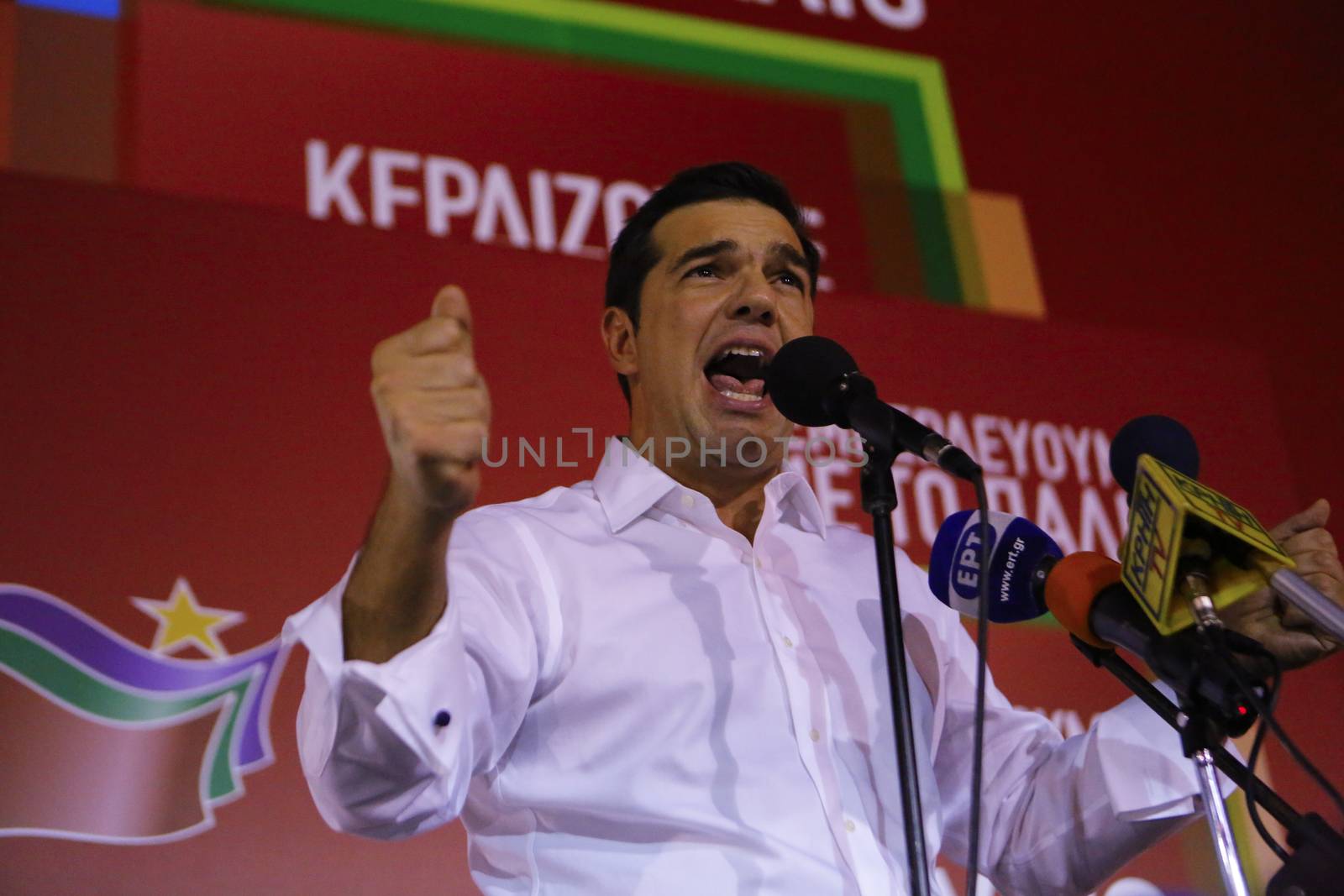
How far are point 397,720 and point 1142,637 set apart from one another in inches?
26.4

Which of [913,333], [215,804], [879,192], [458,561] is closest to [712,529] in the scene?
[458,561]

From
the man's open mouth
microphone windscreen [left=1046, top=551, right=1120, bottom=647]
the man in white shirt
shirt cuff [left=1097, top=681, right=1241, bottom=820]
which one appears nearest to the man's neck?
the man in white shirt

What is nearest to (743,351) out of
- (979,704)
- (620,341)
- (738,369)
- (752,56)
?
(738,369)

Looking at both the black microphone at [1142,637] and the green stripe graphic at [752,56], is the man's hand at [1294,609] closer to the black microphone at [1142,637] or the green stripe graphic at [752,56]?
the black microphone at [1142,637]

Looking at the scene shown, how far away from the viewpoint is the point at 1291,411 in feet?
10.5

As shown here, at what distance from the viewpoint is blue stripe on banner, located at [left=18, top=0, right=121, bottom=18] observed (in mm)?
2393

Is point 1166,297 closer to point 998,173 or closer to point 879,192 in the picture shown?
point 998,173

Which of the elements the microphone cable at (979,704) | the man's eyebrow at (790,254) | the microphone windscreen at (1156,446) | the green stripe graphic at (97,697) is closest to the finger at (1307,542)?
the microphone windscreen at (1156,446)

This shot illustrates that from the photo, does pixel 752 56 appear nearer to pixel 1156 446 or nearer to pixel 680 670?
pixel 680 670

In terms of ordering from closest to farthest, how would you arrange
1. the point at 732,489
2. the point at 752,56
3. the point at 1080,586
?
the point at 1080,586
the point at 732,489
the point at 752,56

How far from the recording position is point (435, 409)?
111 cm

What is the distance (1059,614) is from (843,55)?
82.5 inches

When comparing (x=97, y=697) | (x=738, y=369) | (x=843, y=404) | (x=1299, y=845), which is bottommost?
(x=1299, y=845)

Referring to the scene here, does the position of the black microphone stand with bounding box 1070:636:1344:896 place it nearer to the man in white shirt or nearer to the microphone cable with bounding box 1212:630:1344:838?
the microphone cable with bounding box 1212:630:1344:838
